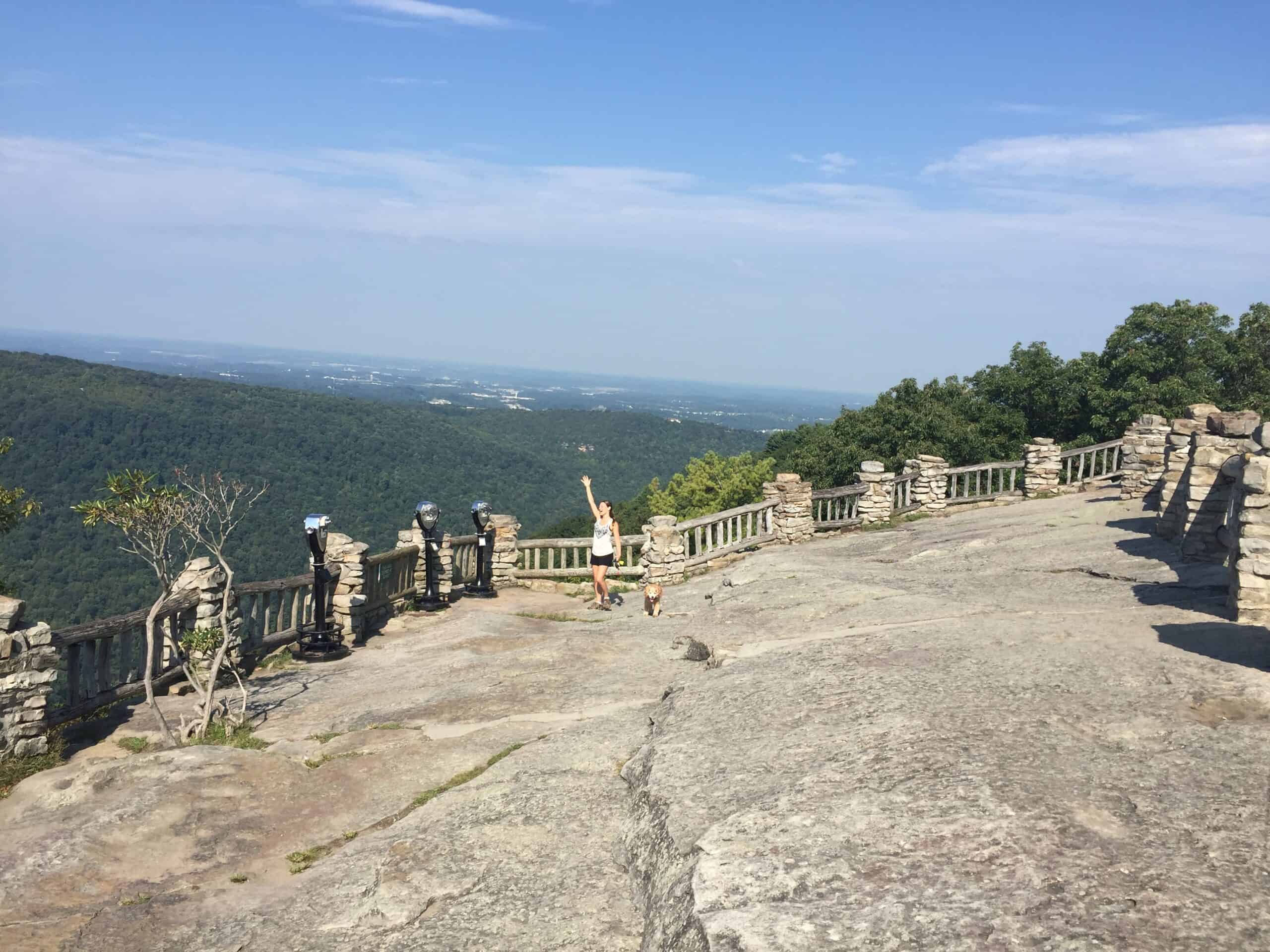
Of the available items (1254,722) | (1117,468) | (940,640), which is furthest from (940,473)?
(1254,722)

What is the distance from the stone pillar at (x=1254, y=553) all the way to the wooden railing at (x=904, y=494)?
12.8 meters

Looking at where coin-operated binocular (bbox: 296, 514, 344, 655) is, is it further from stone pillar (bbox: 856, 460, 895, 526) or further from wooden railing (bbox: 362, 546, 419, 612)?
stone pillar (bbox: 856, 460, 895, 526)

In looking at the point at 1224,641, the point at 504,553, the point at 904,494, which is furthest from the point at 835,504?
the point at 1224,641

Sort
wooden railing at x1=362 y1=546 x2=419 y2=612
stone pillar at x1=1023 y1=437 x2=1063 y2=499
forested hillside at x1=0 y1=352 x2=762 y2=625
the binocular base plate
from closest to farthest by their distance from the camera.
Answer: the binocular base plate → wooden railing at x1=362 y1=546 x2=419 y2=612 → stone pillar at x1=1023 y1=437 x2=1063 y2=499 → forested hillside at x1=0 y1=352 x2=762 y2=625

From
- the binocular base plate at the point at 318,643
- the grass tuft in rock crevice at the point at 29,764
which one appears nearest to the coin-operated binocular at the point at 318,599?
the binocular base plate at the point at 318,643

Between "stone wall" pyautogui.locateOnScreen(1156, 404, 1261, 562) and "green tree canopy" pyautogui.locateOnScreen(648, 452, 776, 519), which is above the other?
"stone wall" pyautogui.locateOnScreen(1156, 404, 1261, 562)

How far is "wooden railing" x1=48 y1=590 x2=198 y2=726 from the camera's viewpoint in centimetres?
875

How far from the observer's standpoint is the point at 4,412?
81.8 metres

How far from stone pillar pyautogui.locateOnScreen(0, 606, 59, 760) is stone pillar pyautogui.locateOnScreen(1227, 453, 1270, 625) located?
1096cm

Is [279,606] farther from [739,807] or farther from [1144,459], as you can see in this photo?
[1144,459]

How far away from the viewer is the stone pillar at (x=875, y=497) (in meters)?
20.5

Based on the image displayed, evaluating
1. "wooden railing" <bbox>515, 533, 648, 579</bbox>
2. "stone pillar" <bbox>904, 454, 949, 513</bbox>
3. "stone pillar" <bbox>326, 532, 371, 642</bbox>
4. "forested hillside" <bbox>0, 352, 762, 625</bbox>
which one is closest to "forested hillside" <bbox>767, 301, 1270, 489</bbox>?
"stone pillar" <bbox>904, 454, 949, 513</bbox>

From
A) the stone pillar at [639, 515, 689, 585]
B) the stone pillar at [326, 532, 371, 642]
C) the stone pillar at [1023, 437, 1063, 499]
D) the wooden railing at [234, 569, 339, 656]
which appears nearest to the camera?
the wooden railing at [234, 569, 339, 656]

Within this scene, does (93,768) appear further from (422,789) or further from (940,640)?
(940,640)
